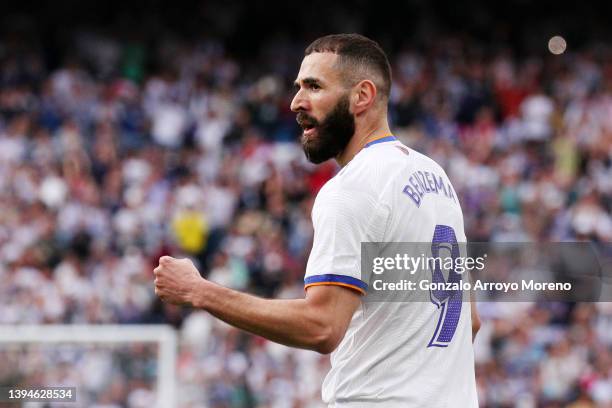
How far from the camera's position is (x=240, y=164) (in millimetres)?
14391

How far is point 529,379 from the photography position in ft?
36.4

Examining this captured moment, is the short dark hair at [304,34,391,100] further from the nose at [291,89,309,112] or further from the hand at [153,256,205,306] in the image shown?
the hand at [153,256,205,306]

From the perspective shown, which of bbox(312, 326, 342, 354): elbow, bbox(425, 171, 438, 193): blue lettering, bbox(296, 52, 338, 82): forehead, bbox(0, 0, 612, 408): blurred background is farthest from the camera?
bbox(0, 0, 612, 408): blurred background

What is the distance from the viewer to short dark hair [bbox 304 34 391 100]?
12.0ft

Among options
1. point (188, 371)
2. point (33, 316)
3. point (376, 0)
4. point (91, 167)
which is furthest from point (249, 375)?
point (376, 0)

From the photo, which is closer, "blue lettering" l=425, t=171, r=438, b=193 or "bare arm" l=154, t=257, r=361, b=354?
"bare arm" l=154, t=257, r=361, b=354

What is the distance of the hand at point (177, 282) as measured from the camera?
3.31 metres

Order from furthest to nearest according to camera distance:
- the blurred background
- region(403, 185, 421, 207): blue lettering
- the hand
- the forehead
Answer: the blurred background
the forehead
region(403, 185, 421, 207): blue lettering
the hand

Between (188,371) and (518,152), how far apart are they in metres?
6.06

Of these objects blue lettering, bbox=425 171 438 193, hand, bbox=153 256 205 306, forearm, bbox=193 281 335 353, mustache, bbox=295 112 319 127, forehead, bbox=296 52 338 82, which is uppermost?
forehead, bbox=296 52 338 82

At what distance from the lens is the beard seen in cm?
365

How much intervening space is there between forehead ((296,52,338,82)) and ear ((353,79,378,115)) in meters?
0.09

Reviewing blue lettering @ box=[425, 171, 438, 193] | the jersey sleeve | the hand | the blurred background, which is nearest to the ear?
blue lettering @ box=[425, 171, 438, 193]

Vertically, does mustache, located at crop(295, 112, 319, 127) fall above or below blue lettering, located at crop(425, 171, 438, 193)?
above
